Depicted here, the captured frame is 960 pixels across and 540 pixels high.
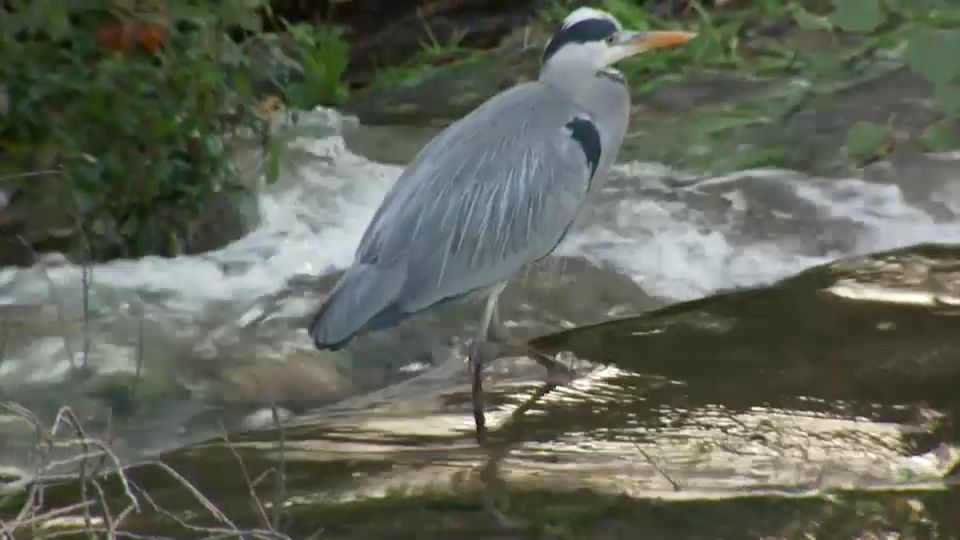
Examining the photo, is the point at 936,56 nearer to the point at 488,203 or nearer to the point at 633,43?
the point at 488,203

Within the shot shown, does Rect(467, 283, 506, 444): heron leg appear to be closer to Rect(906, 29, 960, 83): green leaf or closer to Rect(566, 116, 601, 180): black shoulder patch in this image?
Rect(566, 116, 601, 180): black shoulder patch

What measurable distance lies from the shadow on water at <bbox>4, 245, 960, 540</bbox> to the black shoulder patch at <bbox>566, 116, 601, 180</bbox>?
0.54 metres

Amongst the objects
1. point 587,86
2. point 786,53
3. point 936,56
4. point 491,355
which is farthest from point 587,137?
point 786,53

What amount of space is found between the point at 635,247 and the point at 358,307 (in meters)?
1.80

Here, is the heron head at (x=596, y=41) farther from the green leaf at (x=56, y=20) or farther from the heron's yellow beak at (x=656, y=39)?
the green leaf at (x=56, y=20)

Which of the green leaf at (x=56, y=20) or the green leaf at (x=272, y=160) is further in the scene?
the green leaf at (x=272, y=160)

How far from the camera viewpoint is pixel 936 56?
195 centimetres

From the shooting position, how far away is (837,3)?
1973 mm

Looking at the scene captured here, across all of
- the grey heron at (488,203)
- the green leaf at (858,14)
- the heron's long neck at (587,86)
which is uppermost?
the green leaf at (858,14)

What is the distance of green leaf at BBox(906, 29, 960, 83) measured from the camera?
1.94 m

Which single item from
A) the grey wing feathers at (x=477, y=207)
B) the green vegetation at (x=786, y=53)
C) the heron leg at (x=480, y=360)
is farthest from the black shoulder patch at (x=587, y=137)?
the green vegetation at (x=786, y=53)

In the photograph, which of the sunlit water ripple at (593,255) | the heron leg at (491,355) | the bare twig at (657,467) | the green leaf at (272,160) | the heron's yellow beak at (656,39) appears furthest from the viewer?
the green leaf at (272,160)

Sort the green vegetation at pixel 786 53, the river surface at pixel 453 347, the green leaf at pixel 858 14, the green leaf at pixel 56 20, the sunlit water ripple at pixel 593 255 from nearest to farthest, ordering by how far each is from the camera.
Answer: the green leaf at pixel 858 14, the river surface at pixel 453 347, the green leaf at pixel 56 20, the sunlit water ripple at pixel 593 255, the green vegetation at pixel 786 53

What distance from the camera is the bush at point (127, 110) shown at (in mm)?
4395
